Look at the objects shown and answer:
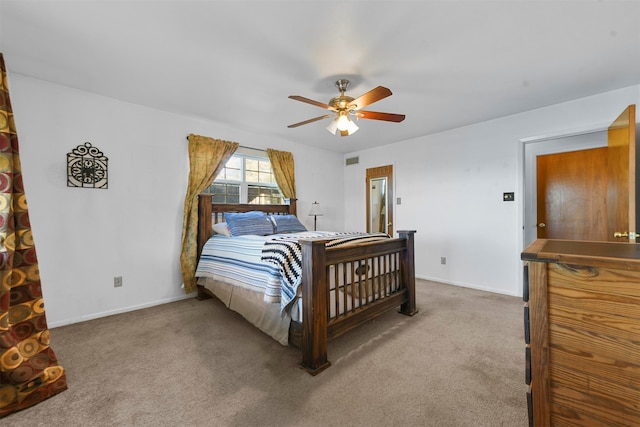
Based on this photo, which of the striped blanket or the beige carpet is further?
the striped blanket

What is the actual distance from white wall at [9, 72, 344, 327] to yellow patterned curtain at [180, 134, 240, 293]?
0.34ft

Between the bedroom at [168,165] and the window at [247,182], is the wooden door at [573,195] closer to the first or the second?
the bedroom at [168,165]

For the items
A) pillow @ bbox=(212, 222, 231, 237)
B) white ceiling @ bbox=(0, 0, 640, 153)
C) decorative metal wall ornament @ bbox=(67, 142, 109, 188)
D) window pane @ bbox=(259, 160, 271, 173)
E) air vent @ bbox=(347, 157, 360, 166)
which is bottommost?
pillow @ bbox=(212, 222, 231, 237)

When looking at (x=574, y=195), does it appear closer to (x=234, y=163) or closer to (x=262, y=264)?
(x=262, y=264)

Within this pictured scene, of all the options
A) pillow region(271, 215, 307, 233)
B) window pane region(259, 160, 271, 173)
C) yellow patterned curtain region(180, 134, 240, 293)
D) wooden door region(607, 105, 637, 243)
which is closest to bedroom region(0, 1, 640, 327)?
yellow patterned curtain region(180, 134, 240, 293)

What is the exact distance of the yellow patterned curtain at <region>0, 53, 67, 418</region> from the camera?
156cm

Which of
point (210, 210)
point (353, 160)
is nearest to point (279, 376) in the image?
point (210, 210)

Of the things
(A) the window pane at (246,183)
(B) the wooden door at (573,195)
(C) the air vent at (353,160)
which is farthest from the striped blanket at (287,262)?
(B) the wooden door at (573,195)

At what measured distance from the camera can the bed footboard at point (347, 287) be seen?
1.83 m

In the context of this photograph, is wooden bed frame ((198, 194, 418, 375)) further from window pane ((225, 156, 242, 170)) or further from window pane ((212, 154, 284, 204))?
window pane ((225, 156, 242, 170))

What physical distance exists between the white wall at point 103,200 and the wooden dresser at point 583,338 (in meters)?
3.61

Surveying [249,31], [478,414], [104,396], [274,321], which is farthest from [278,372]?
[249,31]

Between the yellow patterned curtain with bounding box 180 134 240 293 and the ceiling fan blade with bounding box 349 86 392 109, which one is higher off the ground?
the ceiling fan blade with bounding box 349 86 392 109

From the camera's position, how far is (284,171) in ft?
14.7
